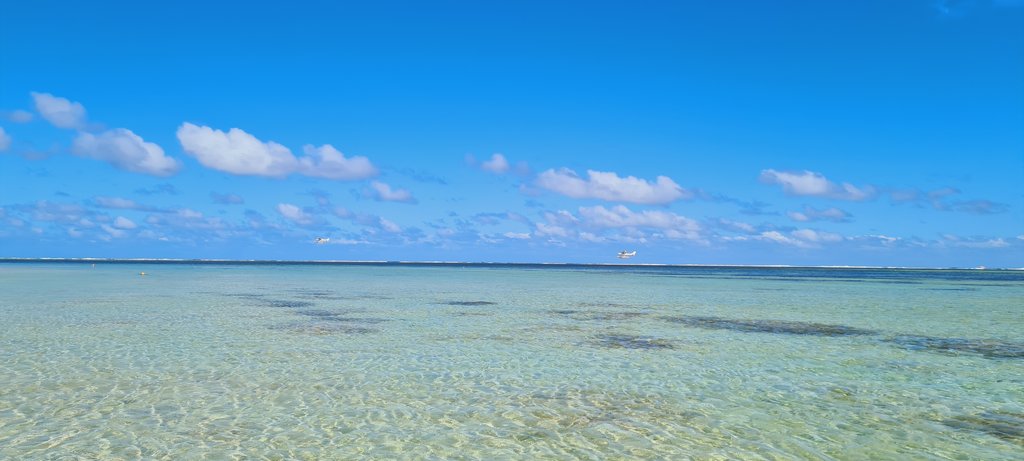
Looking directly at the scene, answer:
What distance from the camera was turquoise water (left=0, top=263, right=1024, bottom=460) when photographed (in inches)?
356

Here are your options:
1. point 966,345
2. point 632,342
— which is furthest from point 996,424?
point 966,345

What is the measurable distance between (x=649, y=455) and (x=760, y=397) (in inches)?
169

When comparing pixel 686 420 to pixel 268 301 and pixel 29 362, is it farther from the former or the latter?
pixel 268 301

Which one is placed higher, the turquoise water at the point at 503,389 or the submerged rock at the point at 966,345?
the submerged rock at the point at 966,345

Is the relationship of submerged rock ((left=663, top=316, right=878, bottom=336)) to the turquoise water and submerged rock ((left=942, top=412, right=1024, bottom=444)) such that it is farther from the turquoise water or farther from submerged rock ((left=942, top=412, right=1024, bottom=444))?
submerged rock ((left=942, top=412, right=1024, bottom=444))

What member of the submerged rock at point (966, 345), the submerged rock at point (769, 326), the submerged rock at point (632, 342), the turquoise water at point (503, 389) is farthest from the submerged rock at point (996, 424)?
the submerged rock at point (769, 326)

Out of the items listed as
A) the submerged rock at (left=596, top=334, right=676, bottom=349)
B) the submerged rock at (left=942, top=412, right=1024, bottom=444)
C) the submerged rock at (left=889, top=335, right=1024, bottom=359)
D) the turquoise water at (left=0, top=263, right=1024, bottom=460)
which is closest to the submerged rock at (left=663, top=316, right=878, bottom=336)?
the turquoise water at (left=0, top=263, right=1024, bottom=460)

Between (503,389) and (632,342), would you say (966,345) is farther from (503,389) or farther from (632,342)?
(503,389)

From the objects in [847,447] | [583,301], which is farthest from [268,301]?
[847,447]

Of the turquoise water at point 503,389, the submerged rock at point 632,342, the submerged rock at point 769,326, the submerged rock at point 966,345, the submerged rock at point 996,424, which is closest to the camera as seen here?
the turquoise water at point 503,389

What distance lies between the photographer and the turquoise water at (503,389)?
9.05 metres

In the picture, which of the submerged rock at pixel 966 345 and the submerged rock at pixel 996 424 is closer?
the submerged rock at pixel 996 424

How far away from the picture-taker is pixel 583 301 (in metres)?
37.1

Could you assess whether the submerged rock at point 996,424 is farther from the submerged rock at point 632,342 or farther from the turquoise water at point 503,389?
the submerged rock at point 632,342
